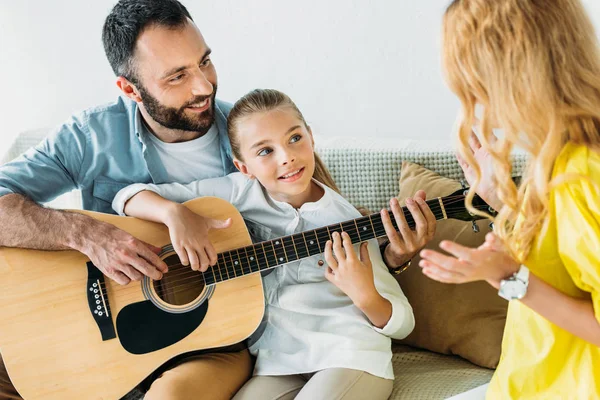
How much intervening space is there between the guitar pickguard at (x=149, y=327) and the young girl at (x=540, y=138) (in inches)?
30.5

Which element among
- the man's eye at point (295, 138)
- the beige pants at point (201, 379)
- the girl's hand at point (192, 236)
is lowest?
the beige pants at point (201, 379)

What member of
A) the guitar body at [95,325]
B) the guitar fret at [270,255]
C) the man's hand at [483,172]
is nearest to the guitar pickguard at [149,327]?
the guitar body at [95,325]

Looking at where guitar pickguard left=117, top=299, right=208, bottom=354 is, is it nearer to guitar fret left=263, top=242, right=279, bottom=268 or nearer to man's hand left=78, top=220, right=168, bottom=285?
man's hand left=78, top=220, right=168, bottom=285

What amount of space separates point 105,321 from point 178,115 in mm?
547

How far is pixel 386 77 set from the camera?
92.9 inches

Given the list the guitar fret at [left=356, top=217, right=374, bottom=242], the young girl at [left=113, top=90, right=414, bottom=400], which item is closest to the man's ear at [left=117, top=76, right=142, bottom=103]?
the young girl at [left=113, top=90, right=414, bottom=400]

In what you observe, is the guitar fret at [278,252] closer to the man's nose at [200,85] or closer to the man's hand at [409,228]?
the man's hand at [409,228]

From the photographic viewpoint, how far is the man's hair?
1713mm

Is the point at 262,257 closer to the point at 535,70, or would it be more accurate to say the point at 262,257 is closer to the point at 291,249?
the point at 291,249

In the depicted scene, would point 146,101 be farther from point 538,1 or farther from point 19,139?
point 538,1

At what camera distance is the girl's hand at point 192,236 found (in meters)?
1.56

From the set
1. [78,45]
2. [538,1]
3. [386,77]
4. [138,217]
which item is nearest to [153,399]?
[138,217]

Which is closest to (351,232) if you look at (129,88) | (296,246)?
(296,246)

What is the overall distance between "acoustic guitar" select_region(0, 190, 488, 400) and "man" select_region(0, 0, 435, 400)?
50 mm
